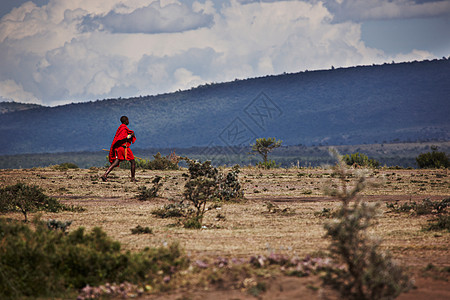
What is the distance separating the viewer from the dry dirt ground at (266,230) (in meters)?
6.92

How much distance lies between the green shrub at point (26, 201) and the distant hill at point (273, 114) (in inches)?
4164

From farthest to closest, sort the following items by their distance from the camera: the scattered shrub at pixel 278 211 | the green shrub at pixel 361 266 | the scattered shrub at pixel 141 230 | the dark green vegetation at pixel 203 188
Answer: the scattered shrub at pixel 278 211, the dark green vegetation at pixel 203 188, the scattered shrub at pixel 141 230, the green shrub at pixel 361 266

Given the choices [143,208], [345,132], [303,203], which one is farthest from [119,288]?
[345,132]

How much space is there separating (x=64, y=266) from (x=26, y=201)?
22.5ft

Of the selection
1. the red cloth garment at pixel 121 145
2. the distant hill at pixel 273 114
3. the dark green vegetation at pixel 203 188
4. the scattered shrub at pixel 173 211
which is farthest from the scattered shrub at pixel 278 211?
the distant hill at pixel 273 114

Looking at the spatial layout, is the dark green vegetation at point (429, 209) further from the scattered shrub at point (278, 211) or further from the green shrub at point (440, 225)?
the scattered shrub at point (278, 211)

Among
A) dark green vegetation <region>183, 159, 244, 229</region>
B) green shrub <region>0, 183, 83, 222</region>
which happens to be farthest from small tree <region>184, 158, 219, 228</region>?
green shrub <region>0, 183, 83, 222</region>

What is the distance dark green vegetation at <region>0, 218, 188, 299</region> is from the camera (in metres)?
7.10

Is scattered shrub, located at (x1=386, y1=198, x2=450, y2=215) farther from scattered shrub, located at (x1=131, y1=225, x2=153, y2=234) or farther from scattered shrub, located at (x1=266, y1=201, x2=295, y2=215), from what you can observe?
scattered shrub, located at (x1=131, y1=225, x2=153, y2=234)

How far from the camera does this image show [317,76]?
6457 inches

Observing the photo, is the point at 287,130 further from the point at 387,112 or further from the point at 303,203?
the point at 303,203

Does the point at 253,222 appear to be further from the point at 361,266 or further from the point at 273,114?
the point at 273,114

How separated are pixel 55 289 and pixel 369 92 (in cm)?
14598

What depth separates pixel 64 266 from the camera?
24.3ft
